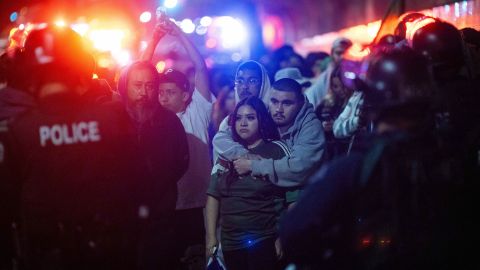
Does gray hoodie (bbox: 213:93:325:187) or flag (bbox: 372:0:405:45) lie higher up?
flag (bbox: 372:0:405:45)

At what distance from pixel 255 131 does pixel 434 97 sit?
7.22 feet

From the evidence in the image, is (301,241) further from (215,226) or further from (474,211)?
(215,226)

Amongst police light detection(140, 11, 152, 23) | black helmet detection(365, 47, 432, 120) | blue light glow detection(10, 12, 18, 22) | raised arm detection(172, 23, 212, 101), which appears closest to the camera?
black helmet detection(365, 47, 432, 120)

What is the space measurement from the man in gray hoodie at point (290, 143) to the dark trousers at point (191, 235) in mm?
707

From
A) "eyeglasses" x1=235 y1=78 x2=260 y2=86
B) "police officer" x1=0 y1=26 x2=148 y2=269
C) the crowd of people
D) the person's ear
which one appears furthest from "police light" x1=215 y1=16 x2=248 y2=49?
"police officer" x1=0 y1=26 x2=148 y2=269

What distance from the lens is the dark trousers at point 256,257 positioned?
529cm

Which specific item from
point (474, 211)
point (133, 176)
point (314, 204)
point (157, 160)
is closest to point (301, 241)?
point (314, 204)

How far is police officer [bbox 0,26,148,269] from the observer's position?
4.24 m

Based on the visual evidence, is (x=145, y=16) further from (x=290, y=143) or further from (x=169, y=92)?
(x=290, y=143)

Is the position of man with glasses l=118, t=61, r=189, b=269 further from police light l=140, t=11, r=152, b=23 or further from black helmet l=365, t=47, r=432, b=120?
police light l=140, t=11, r=152, b=23

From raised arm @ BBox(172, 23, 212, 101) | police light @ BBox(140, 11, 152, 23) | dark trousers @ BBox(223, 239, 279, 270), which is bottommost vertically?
dark trousers @ BBox(223, 239, 279, 270)

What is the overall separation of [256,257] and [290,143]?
1095mm

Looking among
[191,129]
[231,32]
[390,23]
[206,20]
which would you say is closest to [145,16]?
[206,20]

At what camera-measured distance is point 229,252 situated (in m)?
5.43
